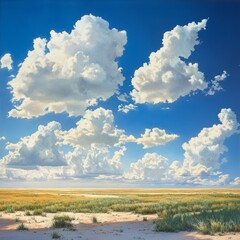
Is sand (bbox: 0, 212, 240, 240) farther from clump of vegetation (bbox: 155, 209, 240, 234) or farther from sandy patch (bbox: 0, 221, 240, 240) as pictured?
clump of vegetation (bbox: 155, 209, 240, 234)

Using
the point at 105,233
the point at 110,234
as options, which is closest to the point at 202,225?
the point at 110,234

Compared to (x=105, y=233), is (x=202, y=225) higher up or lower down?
higher up

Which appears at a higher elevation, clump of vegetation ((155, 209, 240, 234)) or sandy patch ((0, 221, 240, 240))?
clump of vegetation ((155, 209, 240, 234))

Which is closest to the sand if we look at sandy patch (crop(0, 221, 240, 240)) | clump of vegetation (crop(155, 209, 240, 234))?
sandy patch (crop(0, 221, 240, 240))

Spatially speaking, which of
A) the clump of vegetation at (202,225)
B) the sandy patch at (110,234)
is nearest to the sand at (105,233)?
the sandy patch at (110,234)

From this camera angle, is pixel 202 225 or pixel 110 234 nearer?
pixel 202 225

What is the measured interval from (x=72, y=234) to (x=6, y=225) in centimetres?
772

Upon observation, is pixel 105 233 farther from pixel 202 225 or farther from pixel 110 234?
pixel 202 225

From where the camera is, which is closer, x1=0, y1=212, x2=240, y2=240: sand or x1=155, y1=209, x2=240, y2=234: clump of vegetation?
x1=0, y1=212, x2=240, y2=240: sand

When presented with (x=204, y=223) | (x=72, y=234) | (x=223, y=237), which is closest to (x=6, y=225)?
(x=72, y=234)

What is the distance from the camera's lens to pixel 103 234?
21.1 meters

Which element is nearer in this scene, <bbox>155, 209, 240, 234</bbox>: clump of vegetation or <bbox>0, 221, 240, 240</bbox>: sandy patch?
<bbox>0, 221, 240, 240</bbox>: sandy patch

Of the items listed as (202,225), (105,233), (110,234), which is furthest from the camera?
(105,233)

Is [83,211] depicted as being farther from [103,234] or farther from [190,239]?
[190,239]
